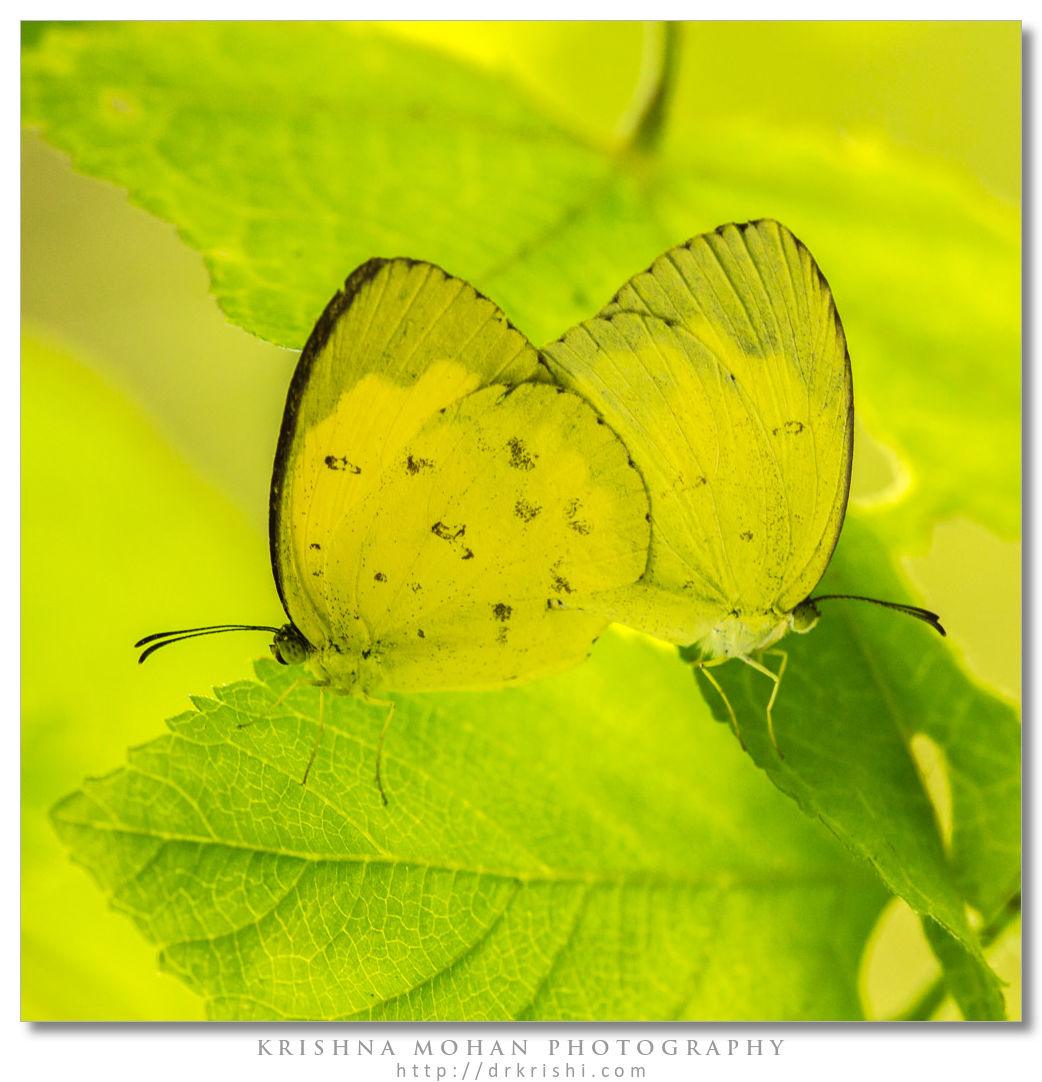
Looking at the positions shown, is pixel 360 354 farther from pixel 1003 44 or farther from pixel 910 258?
pixel 1003 44

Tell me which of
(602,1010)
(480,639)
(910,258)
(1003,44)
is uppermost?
(1003,44)

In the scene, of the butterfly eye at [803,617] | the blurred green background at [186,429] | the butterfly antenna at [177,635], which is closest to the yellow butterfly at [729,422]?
the butterfly eye at [803,617]

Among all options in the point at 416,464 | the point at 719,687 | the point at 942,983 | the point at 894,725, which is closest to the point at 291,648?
the point at 416,464

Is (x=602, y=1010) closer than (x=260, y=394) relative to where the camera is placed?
Yes

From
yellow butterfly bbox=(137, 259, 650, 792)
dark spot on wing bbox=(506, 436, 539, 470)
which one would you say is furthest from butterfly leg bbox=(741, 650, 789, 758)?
dark spot on wing bbox=(506, 436, 539, 470)
